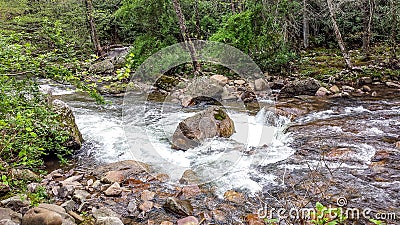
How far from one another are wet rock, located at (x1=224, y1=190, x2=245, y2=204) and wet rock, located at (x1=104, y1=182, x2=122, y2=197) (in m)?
1.70

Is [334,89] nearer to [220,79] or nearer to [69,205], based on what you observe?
[220,79]

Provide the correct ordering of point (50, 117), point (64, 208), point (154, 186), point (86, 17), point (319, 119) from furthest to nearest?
1. point (86, 17)
2. point (319, 119)
3. point (154, 186)
4. point (64, 208)
5. point (50, 117)

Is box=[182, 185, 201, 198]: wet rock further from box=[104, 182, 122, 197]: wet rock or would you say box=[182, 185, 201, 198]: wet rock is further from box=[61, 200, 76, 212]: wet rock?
box=[61, 200, 76, 212]: wet rock

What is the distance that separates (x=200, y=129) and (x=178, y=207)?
2925mm

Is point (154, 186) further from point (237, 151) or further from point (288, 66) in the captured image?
point (288, 66)

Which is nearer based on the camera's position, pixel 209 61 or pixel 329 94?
pixel 329 94

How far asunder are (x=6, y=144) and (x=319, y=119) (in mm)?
7291

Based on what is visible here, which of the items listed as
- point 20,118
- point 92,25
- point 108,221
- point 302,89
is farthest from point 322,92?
point 92,25

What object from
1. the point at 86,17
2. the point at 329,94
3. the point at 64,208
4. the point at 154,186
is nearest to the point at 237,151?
the point at 154,186

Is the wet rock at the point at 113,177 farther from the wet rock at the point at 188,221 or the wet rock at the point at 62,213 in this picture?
the wet rock at the point at 188,221

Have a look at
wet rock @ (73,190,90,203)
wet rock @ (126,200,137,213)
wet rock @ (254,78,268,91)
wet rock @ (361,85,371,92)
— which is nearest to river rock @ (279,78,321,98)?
wet rock @ (254,78,268,91)

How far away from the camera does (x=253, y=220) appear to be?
13.8ft

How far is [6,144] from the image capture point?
2959mm

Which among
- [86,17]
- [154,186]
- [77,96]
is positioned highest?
[86,17]
